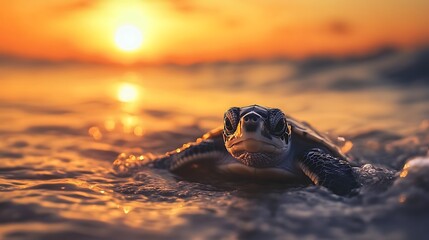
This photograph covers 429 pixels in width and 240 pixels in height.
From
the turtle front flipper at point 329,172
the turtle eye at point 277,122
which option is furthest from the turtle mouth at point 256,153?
the turtle front flipper at point 329,172

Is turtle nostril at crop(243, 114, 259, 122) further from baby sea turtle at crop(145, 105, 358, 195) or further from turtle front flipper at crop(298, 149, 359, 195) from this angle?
turtle front flipper at crop(298, 149, 359, 195)

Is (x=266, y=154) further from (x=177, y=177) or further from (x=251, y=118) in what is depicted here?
(x=177, y=177)

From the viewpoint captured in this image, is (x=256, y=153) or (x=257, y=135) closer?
(x=257, y=135)

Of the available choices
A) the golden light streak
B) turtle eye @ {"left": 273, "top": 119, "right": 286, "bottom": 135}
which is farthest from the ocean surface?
turtle eye @ {"left": 273, "top": 119, "right": 286, "bottom": 135}

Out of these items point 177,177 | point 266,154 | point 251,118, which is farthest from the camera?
point 177,177

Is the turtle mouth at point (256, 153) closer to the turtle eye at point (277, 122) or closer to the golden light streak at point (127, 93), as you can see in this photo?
the turtle eye at point (277, 122)

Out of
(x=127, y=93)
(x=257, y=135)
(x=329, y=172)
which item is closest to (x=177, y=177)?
(x=257, y=135)

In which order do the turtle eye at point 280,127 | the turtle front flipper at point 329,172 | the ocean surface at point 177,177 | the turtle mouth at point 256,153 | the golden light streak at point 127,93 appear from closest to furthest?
the ocean surface at point 177,177 < the turtle front flipper at point 329,172 < the turtle mouth at point 256,153 < the turtle eye at point 280,127 < the golden light streak at point 127,93

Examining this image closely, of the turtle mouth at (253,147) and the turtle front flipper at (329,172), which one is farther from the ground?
the turtle mouth at (253,147)
